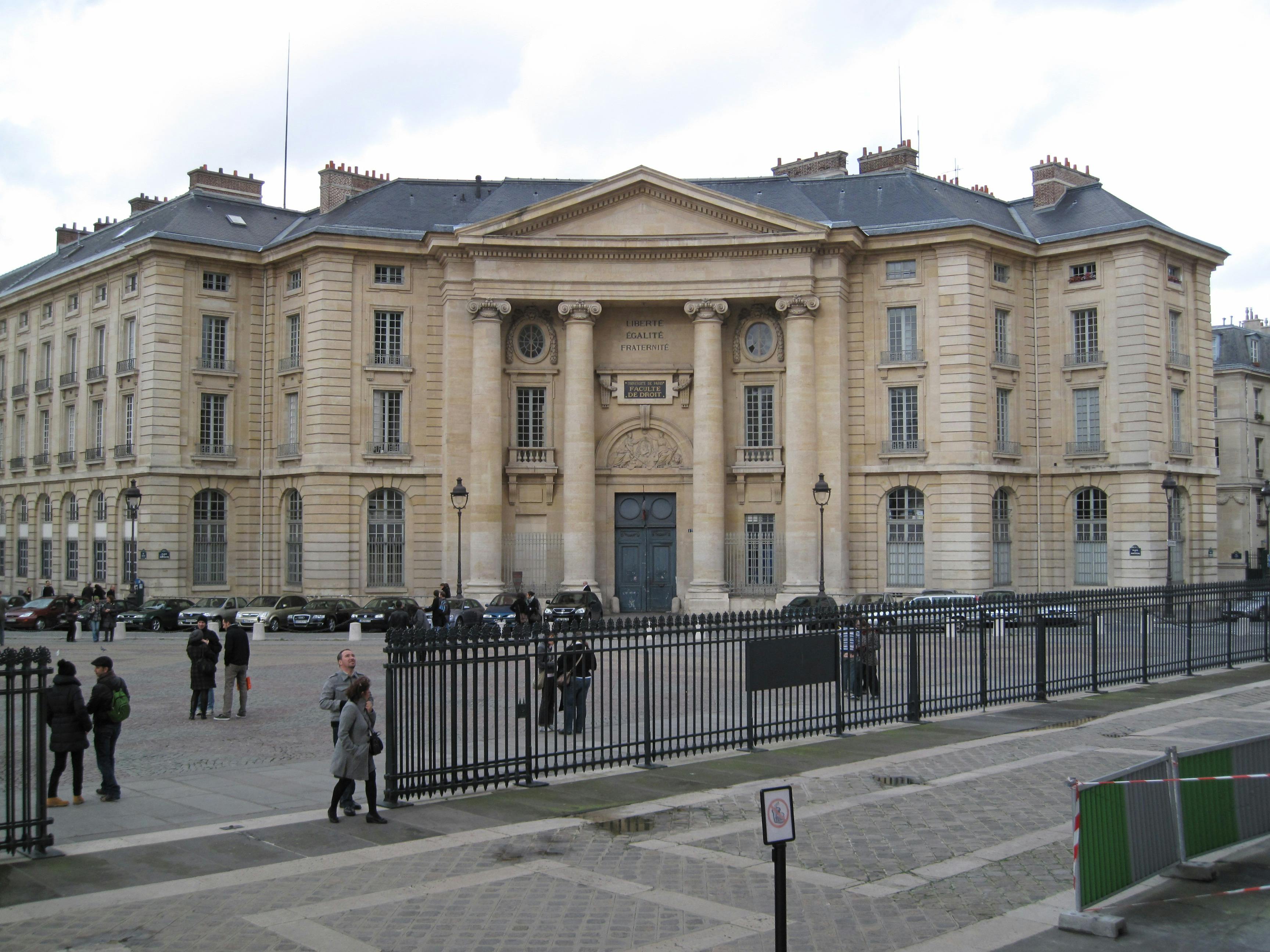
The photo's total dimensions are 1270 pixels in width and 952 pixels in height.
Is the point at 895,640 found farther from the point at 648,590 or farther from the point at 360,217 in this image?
the point at 360,217

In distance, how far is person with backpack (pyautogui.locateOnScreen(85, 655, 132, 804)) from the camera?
12.8 m

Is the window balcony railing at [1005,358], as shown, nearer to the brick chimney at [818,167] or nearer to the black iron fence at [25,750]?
the brick chimney at [818,167]

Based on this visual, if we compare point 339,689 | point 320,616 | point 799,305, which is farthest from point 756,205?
point 339,689

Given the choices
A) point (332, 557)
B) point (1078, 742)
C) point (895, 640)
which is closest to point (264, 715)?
point (895, 640)

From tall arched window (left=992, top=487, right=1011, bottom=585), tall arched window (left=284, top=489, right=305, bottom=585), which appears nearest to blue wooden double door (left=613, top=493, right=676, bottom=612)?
tall arched window (left=992, top=487, right=1011, bottom=585)

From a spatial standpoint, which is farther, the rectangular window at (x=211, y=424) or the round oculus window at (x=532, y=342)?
the rectangular window at (x=211, y=424)

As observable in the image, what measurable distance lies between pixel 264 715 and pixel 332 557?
85.4 feet

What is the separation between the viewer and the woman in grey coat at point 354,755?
37.9ft

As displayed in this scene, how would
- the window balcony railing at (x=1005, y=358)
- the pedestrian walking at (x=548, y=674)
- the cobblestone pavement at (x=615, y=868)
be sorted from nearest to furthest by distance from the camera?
the cobblestone pavement at (x=615, y=868) → the pedestrian walking at (x=548, y=674) → the window balcony railing at (x=1005, y=358)

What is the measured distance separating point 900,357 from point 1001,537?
7792 mm

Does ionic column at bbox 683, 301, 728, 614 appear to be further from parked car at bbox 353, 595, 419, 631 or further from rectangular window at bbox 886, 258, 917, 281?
parked car at bbox 353, 595, 419, 631

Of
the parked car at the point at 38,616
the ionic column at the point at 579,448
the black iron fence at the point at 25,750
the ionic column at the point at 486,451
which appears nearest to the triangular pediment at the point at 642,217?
the ionic column at the point at 579,448

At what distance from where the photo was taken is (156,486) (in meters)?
46.8

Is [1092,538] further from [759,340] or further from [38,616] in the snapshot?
[38,616]
